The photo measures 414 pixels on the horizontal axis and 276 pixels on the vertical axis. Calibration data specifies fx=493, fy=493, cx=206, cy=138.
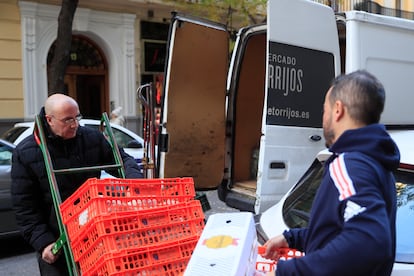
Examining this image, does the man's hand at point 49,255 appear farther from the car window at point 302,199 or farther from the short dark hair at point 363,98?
the short dark hair at point 363,98

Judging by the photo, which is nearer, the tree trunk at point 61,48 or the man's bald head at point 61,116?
the man's bald head at point 61,116

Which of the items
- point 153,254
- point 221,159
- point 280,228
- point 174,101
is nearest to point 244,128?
point 221,159

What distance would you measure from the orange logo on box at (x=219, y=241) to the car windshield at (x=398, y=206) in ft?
3.27

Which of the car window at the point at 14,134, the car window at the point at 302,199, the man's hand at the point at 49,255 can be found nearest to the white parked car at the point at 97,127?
the car window at the point at 14,134

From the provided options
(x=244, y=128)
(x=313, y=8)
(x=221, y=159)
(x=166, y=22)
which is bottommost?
(x=221, y=159)

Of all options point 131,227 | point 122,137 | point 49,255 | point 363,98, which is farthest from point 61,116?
point 122,137

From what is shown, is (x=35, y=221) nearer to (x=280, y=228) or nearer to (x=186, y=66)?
(x=280, y=228)

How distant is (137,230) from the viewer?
2.29 metres

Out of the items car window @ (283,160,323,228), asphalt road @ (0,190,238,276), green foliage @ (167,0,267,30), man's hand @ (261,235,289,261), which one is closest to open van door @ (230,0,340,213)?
car window @ (283,160,323,228)

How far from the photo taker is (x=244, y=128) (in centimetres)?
622

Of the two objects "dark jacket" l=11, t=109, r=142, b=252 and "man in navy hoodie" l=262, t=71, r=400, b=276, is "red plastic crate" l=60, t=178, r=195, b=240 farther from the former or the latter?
"man in navy hoodie" l=262, t=71, r=400, b=276

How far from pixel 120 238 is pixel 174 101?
349 centimetres

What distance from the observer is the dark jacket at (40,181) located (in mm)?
2869

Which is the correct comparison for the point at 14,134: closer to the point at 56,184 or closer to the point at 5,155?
the point at 5,155
